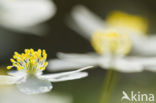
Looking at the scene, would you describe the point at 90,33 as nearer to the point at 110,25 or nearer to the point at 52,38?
the point at 110,25

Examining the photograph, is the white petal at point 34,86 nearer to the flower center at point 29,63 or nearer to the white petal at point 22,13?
the flower center at point 29,63

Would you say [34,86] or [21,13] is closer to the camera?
[34,86]

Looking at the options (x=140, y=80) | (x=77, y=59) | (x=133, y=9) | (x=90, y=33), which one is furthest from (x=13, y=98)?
(x=133, y=9)

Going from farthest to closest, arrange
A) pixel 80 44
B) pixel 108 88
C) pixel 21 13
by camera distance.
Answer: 1. pixel 80 44
2. pixel 21 13
3. pixel 108 88

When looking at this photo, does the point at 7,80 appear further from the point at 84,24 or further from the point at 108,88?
the point at 84,24

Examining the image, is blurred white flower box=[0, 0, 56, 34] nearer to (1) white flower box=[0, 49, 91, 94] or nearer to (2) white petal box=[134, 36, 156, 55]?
(2) white petal box=[134, 36, 156, 55]

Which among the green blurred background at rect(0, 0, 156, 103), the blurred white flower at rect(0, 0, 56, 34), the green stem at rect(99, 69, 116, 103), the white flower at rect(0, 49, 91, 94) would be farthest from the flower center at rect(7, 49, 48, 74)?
the blurred white flower at rect(0, 0, 56, 34)

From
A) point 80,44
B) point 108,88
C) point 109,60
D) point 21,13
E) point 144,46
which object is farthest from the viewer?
point 80,44

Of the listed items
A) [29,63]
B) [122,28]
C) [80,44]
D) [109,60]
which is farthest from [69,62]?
[80,44]
